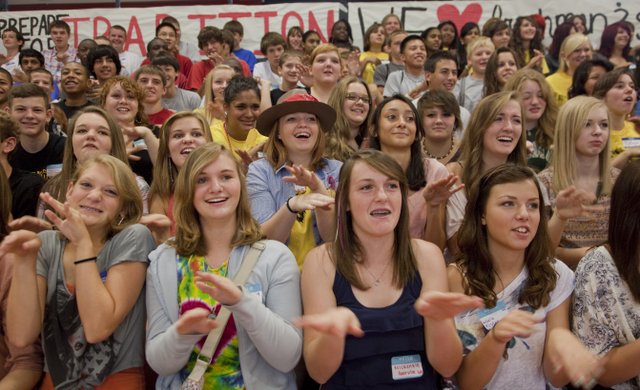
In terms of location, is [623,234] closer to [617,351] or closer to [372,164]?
[617,351]

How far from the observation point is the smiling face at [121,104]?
17.8 feet

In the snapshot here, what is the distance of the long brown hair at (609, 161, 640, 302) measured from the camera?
10.2ft

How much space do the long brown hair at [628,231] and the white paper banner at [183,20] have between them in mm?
8005

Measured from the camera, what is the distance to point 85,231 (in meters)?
3.11

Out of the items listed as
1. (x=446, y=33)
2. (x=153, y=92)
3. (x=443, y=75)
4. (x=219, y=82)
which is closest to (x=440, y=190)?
(x=219, y=82)

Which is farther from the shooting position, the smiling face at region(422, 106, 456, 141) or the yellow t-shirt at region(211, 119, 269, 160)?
the yellow t-shirt at region(211, 119, 269, 160)

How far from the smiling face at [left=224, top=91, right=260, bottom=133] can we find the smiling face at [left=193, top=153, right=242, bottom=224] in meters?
2.11

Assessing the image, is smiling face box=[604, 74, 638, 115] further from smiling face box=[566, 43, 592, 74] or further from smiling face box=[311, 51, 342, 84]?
Answer: smiling face box=[311, 51, 342, 84]

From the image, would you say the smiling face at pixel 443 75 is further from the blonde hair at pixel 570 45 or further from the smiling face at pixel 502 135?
the smiling face at pixel 502 135

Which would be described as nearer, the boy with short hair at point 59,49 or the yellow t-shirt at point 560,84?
the yellow t-shirt at point 560,84

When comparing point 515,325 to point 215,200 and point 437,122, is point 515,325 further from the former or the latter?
point 437,122

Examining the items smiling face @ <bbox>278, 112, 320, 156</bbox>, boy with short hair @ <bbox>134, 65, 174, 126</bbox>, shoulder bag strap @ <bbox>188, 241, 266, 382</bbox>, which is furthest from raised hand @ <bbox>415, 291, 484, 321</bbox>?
boy with short hair @ <bbox>134, 65, 174, 126</bbox>

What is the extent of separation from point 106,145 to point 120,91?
1.25m

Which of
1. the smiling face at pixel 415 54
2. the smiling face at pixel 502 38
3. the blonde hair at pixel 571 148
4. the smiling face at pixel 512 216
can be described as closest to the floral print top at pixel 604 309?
the smiling face at pixel 512 216
